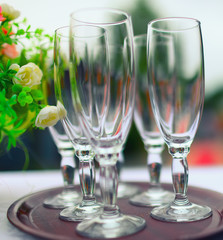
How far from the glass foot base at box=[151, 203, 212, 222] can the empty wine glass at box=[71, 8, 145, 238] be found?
44mm

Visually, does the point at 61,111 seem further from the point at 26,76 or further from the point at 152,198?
the point at 152,198

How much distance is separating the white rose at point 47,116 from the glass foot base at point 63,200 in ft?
0.54

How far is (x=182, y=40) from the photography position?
21.6 inches

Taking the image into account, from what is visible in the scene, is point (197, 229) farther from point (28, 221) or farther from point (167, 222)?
point (28, 221)

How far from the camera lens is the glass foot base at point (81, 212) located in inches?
21.6

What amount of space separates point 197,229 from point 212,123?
12.1 ft

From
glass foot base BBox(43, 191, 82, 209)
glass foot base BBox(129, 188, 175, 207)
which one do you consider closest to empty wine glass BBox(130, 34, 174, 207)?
glass foot base BBox(129, 188, 175, 207)

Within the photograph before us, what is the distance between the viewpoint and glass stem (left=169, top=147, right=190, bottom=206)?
539 mm

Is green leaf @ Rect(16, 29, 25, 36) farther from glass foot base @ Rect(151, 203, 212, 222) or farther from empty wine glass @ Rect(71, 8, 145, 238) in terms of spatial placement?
glass foot base @ Rect(151, 203, 212, 222)

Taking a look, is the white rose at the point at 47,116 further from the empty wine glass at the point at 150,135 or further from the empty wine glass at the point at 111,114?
the empty wine glass at the point at 150,135

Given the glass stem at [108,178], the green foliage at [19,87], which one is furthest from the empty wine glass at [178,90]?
the green foliage at [19,87]

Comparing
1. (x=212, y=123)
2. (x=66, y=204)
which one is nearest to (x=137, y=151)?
(x=212, y=123)

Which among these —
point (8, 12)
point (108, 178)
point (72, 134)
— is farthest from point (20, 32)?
point (108, 178)

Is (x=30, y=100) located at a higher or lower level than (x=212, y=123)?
higher
